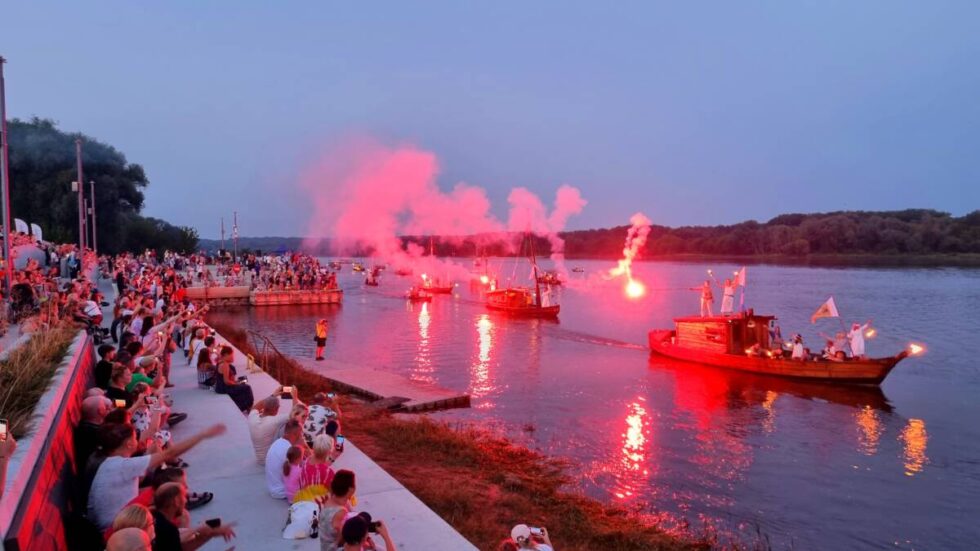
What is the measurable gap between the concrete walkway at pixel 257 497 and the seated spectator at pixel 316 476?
17.5 inches

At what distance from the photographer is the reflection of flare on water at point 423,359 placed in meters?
28.9

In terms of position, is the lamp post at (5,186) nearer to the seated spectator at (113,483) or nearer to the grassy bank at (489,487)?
the grassy bank at (489,487)

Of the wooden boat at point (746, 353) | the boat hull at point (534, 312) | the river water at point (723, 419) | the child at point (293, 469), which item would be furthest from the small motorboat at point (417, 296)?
the child at point (293, 469)

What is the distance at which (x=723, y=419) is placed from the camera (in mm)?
23000

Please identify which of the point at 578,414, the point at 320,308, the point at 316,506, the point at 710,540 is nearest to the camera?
the point at 316,506

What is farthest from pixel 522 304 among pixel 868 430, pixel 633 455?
pixel 633 455

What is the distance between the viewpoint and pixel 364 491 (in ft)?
26.6

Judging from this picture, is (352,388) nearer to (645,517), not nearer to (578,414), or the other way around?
(578,414)

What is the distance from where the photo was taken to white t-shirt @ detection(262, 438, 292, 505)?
7.11 metres

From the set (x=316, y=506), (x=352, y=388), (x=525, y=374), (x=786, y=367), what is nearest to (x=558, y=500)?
(x=316, y=506)

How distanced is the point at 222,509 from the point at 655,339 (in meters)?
31.3

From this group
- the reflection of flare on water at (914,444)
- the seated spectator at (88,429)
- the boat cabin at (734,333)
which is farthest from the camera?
the boat cabin at (734,333)

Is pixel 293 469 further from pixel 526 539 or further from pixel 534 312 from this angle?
pixel 534 312

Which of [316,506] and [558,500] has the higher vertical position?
[316,506]
